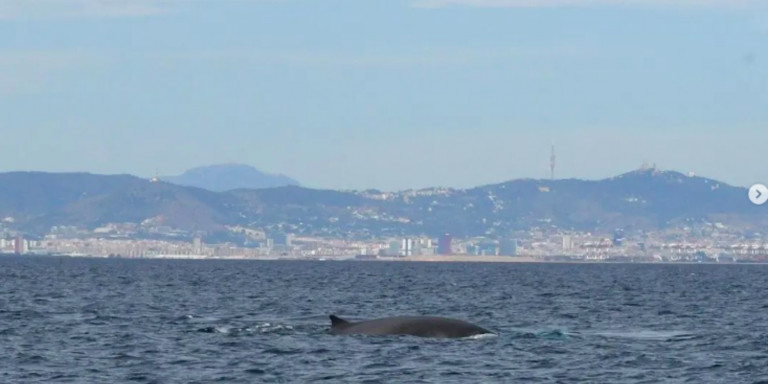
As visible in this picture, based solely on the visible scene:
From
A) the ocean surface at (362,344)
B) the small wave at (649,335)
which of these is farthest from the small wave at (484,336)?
the small wave at (649,335)

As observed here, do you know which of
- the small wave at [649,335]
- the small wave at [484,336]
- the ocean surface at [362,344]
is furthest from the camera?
the small wave at [649,335]

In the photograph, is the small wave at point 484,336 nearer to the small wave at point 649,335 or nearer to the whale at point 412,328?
the whale at point 412,328

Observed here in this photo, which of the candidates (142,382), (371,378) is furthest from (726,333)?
(142,382)

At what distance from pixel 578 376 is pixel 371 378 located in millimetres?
5565

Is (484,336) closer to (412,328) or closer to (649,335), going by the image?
(412,328)

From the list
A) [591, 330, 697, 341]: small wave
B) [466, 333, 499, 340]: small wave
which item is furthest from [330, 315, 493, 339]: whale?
[591, 330, 697, 341]: small wave

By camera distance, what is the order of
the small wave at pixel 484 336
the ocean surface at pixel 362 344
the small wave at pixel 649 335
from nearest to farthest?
the ocean surface at pixel 362 344 → the small wave at pixel 484 336 → the small wave at pixel 649 335

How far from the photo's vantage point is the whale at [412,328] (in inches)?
2138

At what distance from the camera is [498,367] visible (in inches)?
1811

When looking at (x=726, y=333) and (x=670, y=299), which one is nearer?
(x=726, y=333)

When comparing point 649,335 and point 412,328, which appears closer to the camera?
point 412,328

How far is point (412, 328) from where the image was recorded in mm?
54875

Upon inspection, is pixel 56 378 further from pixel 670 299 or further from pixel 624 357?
pixel 670 299

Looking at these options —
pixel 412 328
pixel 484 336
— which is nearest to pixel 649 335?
pixel 484 336
